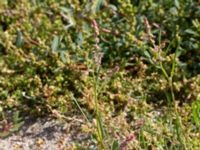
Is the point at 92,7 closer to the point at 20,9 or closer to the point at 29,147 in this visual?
the point at 20,9

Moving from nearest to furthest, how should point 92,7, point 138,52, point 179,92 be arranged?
point 179,92 < point 138,52 < point 92,7

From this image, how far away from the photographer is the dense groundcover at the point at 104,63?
268cm

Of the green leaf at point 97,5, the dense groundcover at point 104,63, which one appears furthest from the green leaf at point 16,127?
the green leaf at point 97,5

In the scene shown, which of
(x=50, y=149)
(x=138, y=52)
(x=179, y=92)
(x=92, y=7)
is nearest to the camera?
(x=50, y=149)

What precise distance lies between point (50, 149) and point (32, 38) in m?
0.82

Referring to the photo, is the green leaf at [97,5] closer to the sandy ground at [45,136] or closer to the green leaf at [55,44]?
the green leaf at [55,44]

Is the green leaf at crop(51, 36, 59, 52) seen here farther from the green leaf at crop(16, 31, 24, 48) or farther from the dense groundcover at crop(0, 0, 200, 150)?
the green leaf at crop(16, 31, 24, 48)

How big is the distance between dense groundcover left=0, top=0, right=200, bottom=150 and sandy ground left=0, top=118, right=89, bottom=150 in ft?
0.15

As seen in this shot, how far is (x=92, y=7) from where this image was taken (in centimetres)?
319

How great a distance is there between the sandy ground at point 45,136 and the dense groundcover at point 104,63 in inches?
1.8

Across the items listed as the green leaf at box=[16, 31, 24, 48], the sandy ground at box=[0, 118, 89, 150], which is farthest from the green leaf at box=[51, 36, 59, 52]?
the sandy ground at box=[0, 118, 89, 150]

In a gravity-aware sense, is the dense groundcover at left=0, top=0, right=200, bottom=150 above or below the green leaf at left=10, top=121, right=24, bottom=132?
above

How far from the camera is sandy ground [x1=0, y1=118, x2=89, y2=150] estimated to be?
263 centimetres

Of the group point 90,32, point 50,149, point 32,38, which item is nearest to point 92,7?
point 90,32
